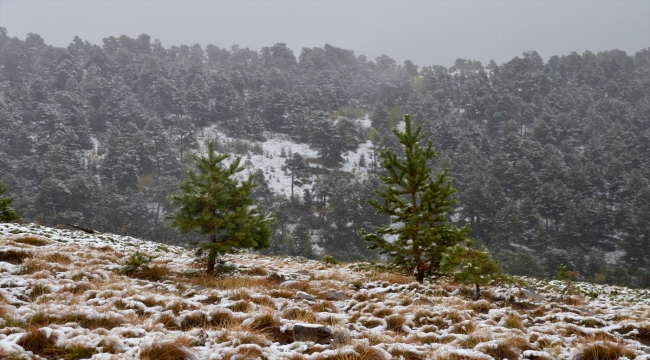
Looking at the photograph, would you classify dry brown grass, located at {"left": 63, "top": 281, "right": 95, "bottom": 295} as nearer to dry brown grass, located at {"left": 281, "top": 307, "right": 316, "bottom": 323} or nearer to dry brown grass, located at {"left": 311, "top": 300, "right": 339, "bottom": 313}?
dry brown grass, located at {"left": 281, "top": 307, "right": 316, "bottom": 323}

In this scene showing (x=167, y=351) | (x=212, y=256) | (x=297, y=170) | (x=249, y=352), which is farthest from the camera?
(x=297, y=170)

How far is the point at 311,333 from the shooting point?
5.49 m

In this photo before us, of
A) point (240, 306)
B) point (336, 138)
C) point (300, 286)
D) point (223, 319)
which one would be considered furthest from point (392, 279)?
point (336, 138)

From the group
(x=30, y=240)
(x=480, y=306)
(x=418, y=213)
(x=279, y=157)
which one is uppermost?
(x=279, y=157)

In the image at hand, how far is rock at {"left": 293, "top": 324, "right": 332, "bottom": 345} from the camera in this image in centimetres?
541

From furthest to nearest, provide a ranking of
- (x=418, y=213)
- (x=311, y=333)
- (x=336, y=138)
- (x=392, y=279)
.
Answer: (x=336, y=138)
(x=418, y=213)
(x=392, y=279)
(x=311, y=333)

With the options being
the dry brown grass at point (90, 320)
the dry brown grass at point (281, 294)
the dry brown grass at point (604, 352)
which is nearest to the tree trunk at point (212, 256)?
the dry brown grass at point (281, 294)

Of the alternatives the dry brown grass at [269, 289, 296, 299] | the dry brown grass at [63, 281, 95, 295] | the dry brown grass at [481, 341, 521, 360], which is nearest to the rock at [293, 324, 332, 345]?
the dry brown grass at [481, 341, 521, 360]

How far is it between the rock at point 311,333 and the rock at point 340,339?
127 mm

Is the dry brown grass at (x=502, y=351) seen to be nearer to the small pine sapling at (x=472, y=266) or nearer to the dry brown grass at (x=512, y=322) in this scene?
the dry brown grass at (x=512, y=322)

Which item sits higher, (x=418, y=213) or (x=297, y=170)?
(x=297, y=170)

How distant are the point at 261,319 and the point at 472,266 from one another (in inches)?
221

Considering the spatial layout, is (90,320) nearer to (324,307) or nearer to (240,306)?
(240,306)

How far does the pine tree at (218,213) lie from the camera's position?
9.77 metres
